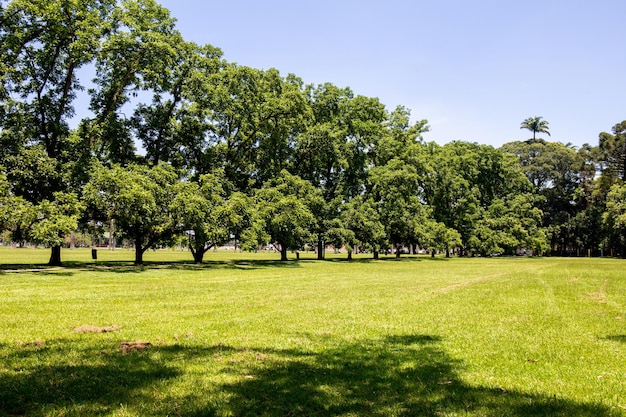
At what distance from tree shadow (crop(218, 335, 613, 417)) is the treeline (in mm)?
22280

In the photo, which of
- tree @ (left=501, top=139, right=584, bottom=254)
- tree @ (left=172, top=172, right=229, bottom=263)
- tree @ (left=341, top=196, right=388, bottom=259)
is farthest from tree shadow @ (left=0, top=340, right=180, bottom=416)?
tree @ (left=501, top=139, right=584, bottom=254)

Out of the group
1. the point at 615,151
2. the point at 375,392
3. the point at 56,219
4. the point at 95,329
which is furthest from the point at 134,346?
the point at 615,151

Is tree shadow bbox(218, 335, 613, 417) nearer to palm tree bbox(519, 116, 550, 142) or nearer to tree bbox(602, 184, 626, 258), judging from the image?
tree bbox(602, 184, 626, 258)

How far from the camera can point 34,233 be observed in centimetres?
2400

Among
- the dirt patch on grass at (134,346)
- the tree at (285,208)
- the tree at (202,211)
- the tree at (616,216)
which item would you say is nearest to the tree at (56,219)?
the tree at (202,211)

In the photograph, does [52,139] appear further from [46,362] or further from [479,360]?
[479,360]

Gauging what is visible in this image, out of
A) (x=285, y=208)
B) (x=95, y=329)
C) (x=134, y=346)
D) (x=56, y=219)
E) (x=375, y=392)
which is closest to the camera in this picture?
(x=375, y=392)

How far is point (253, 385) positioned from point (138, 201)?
2382cm

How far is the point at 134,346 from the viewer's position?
26.0ft

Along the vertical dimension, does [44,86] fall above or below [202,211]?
above

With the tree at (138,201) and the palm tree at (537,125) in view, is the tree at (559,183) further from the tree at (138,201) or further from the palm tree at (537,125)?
the tree at (138,201)

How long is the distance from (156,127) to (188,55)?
6.93 meters

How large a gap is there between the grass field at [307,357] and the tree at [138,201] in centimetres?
1353

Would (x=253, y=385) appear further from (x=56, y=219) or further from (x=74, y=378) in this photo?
(x=56, y=219)
